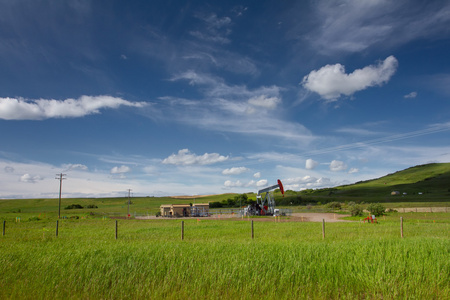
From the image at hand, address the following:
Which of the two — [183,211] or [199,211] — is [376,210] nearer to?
[199,211]

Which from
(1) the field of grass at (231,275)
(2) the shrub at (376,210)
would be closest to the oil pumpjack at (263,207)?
(2) the shrub at (376,210)

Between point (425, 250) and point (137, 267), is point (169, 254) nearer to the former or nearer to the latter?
point (137, 267)

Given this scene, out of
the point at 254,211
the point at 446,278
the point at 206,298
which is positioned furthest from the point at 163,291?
the point at 254,211

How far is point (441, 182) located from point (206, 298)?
189 m

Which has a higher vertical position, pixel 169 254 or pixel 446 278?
pixel 169 254

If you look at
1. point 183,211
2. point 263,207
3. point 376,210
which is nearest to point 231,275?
point 376,210

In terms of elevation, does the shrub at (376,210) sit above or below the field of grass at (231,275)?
below

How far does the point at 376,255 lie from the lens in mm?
9227

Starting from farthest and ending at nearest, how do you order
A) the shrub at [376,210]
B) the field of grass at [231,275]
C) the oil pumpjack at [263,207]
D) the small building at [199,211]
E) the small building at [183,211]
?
the small building at [183,211] → the small building at [199,211] → the oil pumpjack at [263,207] → the shrub at [376,210] → the field of grass at [231,275]

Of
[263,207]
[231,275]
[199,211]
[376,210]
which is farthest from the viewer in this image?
[199,211]

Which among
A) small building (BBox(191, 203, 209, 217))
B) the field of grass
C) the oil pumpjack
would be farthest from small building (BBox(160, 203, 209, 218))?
the field of grass

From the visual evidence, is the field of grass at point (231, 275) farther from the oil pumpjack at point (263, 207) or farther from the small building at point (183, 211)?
the small building at point (183, 211)

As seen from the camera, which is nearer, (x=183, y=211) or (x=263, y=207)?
(x=263, y=207)

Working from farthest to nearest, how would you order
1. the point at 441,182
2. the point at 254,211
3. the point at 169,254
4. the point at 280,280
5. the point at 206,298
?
the point at 441,182, the point at 254,211, the point at 169,254, the point at 280,280, the point at 206,298
